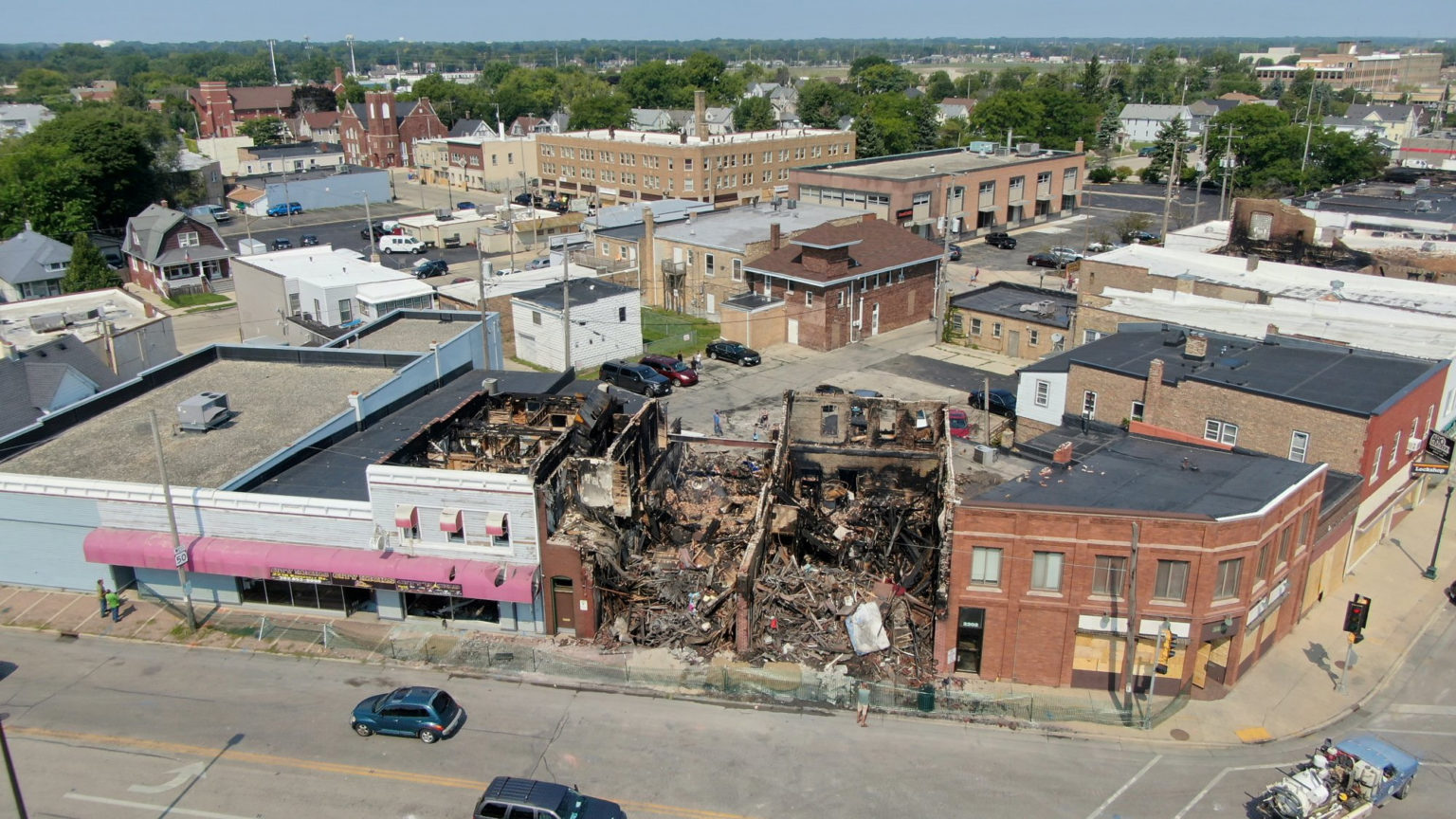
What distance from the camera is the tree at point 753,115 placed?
152750 mm

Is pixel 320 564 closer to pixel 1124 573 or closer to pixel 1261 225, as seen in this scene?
pixel 1124 573

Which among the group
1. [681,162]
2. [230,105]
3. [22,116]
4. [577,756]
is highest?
[230,105]

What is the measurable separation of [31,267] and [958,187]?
232 feet

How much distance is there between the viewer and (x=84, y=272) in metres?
69.9

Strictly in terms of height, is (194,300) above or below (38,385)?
below

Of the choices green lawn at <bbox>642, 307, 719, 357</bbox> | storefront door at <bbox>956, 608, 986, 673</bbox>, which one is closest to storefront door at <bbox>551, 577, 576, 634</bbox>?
storefront door at <bbox>956, 608, 986, 673</bbox>

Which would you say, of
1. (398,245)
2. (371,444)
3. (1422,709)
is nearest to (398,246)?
(398,245)

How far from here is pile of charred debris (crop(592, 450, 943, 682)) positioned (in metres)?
28.1

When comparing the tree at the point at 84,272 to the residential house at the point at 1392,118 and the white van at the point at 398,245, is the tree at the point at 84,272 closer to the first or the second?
the white van at the point at 398,245

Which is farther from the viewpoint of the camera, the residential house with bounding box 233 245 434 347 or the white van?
the white van

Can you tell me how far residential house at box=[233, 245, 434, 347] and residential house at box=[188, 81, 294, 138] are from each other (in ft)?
308

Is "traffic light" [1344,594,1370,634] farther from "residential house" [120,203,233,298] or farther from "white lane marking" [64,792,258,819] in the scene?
"residential house" [120,203,233,298]

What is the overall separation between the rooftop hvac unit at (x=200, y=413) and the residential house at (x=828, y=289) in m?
29.8

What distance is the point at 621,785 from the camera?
23.1m
